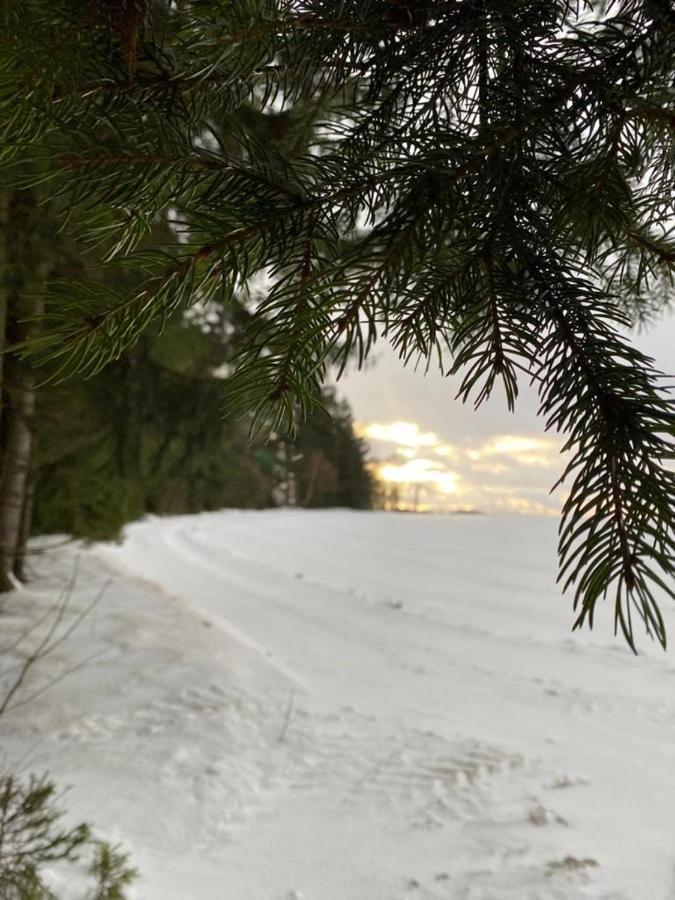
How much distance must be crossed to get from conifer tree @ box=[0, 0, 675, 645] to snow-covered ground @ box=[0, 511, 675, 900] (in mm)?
2033

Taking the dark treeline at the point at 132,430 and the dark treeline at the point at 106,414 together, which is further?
the dark treeline at the point at 132,430

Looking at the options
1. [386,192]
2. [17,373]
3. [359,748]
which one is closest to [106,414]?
[17,373]

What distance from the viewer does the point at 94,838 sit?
2385 mm

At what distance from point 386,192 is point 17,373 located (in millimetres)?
3169

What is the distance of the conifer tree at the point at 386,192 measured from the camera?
28.9 inches

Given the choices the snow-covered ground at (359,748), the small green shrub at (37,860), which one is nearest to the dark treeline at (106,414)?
the snow-covered ground at (359,748)

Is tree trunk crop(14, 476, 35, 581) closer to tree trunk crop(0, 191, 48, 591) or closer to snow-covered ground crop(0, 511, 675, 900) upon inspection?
tree trunk crop(0, 191, 48, 591)

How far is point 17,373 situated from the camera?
11.2 feet

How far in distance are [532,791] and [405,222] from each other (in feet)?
9.53

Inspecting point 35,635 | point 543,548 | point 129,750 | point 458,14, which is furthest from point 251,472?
point 458,14

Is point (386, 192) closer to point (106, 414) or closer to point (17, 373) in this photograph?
point (17, 373)

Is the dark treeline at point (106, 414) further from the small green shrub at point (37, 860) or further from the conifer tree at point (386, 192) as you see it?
the conifer tree at point (386, 192)

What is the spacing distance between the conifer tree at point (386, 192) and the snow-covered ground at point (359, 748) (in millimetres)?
2033

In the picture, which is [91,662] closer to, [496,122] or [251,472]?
[496,122]
